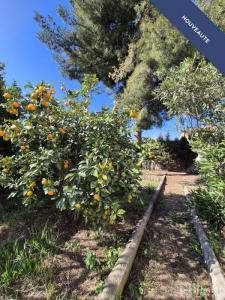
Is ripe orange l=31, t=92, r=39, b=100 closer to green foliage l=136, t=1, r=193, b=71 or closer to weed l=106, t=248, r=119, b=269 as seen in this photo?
weed l=106, t=248, r=119, b=269

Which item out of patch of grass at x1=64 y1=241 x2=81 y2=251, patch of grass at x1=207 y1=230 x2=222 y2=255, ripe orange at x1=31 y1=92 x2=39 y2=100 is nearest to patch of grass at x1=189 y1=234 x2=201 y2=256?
patch of grass at x1=207 y1=230 x2=222 y2=255

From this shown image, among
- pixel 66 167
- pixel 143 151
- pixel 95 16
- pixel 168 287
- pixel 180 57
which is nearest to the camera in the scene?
pixel 168 287

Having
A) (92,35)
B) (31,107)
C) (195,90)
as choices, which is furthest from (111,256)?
(92,35)

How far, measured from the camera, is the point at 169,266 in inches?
140

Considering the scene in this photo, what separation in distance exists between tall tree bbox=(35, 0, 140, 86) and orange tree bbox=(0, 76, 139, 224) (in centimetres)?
1170

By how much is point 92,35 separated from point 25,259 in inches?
590

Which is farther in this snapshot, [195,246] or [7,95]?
[195,246]

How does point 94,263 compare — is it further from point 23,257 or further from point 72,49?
point 72,49

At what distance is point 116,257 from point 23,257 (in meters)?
1.11

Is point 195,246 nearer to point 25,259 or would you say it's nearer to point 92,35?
point 25,259

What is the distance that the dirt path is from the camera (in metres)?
3.00

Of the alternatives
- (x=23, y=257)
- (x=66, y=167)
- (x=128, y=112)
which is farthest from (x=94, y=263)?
(x=128, y=112)

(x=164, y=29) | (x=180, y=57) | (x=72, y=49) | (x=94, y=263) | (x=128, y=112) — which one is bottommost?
(x=94, y=263)

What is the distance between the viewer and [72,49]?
1667 cm
